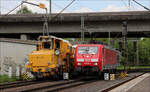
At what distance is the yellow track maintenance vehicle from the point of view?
21.9 metres

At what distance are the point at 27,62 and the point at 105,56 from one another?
260 inches

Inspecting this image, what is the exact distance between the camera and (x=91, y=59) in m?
23.7

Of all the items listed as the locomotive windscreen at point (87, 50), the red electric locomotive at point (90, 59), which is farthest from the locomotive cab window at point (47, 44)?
the locomotive windscreen at point (87, 50)

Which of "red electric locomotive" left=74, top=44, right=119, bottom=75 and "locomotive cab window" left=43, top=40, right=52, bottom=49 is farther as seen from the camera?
"red electric locomotive" left=74, top=44, right=119, bottom=75

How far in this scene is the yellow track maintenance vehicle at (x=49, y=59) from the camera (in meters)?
21.9

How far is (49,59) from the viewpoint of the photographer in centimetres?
2206

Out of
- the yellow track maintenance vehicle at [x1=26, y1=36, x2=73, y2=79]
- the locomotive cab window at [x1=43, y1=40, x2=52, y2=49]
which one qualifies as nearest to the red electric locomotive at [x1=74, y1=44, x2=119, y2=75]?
the yellow track maintenance vehicle at [x1=26, y1=36, x2=73, y2=79]

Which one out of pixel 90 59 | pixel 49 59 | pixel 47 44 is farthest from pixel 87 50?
pixel 49 59

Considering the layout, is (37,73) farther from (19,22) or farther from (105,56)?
(19,22)

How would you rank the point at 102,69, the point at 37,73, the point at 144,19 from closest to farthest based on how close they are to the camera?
the point at 37,73 < the point at 102,69 < the point at 144,19

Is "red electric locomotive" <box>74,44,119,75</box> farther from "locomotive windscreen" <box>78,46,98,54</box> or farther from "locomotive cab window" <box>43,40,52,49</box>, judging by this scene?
"locomotive cab window" <box>43,40,52,49</box>

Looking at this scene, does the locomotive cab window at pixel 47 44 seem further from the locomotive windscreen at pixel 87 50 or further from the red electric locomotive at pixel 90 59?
the locomotive windscreen at pixel 87 50

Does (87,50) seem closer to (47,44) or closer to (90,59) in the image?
(90,59)

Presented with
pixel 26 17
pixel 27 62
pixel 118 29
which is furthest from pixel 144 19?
pixel 27 62
